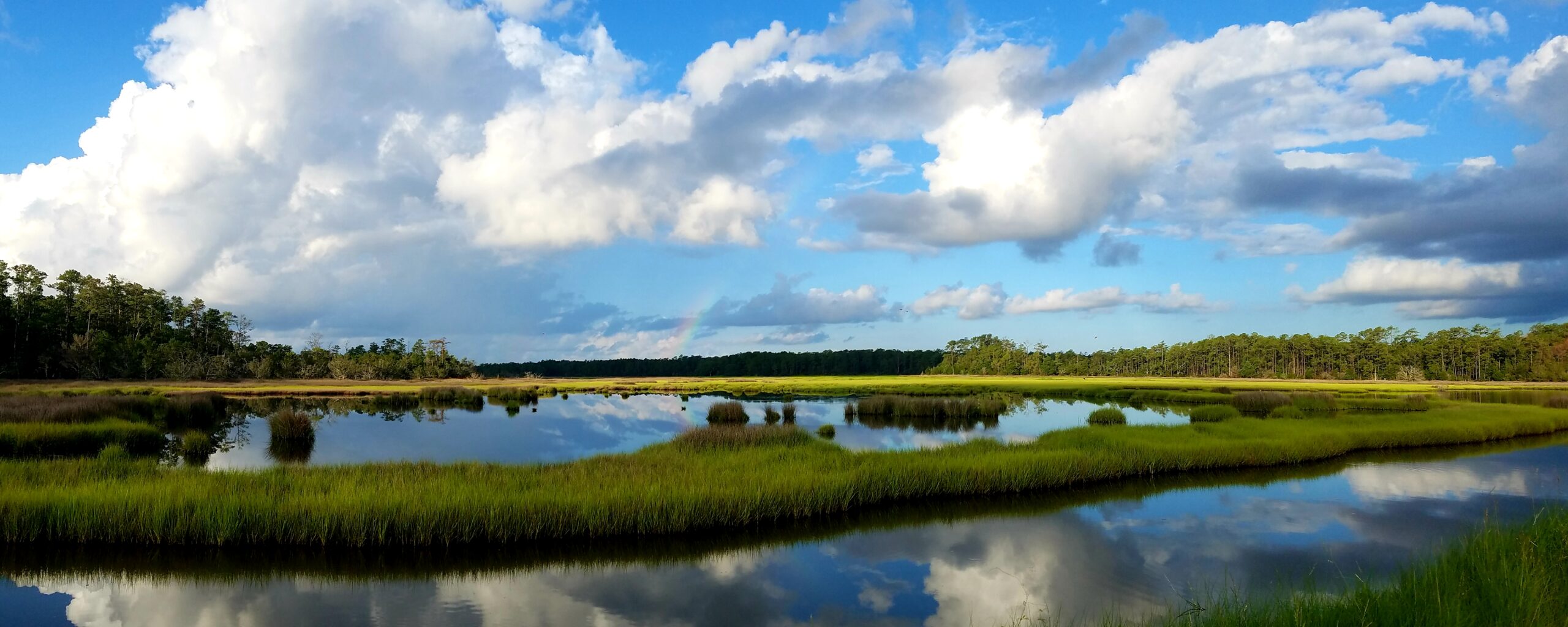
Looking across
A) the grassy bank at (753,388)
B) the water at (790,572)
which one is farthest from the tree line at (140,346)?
the water at (790,572)

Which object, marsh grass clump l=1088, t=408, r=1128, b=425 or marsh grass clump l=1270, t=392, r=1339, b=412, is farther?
marsh grass clump l=1270, t=392, r=1339, b=412

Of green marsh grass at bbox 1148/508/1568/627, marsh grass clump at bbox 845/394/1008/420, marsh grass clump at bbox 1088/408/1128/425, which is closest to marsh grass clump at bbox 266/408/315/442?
marsh grass clump at bbox 845/394/1008/420

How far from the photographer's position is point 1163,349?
489ft

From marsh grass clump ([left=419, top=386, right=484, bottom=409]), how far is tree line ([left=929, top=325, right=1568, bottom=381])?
3750 inches

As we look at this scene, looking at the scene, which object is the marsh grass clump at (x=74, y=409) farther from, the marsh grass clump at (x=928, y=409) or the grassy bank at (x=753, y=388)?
the marsh grass clump at (x=928, y=409)

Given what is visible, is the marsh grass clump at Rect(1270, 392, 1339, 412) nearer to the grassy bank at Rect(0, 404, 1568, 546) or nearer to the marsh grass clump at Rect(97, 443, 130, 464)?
Answer: the grassy bank at Rect(0, 404, 1568, 546)

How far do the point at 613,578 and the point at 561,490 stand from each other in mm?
3856

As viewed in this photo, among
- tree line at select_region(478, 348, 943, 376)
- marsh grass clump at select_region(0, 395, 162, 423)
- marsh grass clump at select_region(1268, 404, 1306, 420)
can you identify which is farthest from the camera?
tree line at select_region(478, 348, 943, 376)

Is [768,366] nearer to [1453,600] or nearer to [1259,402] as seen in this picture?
[1259,402]

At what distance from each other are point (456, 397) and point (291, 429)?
31.0m

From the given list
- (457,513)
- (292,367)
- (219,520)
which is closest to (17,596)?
(219,520)

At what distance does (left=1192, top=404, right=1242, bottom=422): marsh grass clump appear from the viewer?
126ft

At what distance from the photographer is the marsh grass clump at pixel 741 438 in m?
23.5

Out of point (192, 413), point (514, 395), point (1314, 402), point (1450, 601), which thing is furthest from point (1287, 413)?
point (192, 413)
